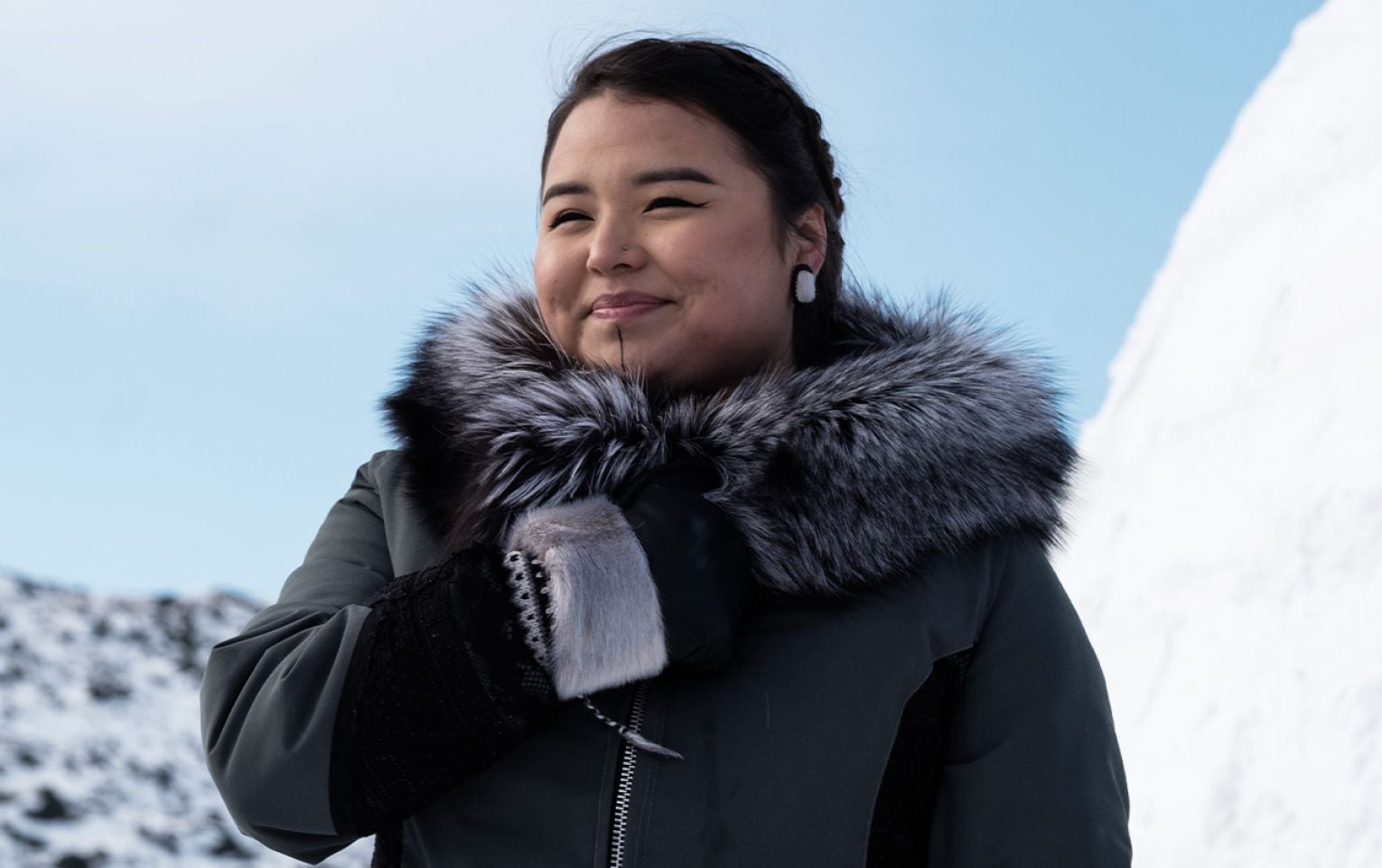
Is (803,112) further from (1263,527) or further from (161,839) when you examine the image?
(161,839)

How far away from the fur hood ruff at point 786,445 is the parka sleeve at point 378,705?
13 centimetres

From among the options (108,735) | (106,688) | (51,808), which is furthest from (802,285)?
(106,688)

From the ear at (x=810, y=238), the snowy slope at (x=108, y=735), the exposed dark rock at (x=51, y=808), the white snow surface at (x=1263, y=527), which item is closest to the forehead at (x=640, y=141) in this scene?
the ear at (x=810, y=238)

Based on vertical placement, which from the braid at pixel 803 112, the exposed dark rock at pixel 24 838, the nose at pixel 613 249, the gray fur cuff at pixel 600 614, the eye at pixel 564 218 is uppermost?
the braid at pixel 803 112

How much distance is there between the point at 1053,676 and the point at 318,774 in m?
0.67

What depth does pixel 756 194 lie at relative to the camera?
1.40 m

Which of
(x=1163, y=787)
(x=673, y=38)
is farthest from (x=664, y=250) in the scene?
(x=1163, y=787)

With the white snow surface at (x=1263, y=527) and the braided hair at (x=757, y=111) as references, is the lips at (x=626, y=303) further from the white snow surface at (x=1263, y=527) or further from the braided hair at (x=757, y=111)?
the white snow surface at (x=1263, y=527)

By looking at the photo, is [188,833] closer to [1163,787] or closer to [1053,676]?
[1163,787]

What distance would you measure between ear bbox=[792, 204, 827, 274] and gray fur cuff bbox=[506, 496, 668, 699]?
20.1 inches

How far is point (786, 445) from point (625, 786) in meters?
0.34

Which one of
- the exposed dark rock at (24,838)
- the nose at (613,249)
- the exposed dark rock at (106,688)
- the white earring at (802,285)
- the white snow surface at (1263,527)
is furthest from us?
the exposed dark rock at (106,688)

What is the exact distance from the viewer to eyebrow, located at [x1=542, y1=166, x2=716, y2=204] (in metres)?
1.33

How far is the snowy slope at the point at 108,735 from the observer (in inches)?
159
